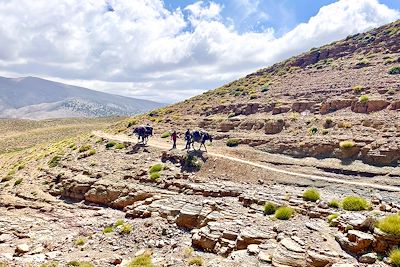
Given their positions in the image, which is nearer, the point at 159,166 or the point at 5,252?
the point at 5,252

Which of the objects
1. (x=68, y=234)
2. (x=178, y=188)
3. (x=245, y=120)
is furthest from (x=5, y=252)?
(x=245, y=120)

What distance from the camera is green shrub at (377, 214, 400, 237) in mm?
14599

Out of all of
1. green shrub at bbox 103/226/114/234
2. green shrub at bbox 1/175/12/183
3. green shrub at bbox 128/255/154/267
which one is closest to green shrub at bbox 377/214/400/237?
green shrub at bbox 128/255/154/267

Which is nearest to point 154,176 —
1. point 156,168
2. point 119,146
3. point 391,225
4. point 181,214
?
point 156,168

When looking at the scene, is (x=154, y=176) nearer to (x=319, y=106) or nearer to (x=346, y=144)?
(x=346, y=144)

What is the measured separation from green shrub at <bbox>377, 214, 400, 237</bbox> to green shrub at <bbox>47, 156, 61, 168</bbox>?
36.1 meters

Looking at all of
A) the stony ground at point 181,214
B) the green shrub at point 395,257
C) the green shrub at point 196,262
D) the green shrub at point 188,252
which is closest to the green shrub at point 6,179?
the stony ground at point 181,214

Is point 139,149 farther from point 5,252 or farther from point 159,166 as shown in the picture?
point 5,252

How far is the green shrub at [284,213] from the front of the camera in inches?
776

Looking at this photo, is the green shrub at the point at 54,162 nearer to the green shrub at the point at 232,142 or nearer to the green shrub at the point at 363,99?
the green shrub at the point at 232,142

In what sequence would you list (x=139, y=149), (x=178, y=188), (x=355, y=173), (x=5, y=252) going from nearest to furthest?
(x=5, y=252) < (x=355, y=173) < (x=178, y=188) < (x=139, y=149)

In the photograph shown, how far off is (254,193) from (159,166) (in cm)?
1210

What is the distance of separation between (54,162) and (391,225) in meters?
37.7

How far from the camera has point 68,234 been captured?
25000 millimetres
